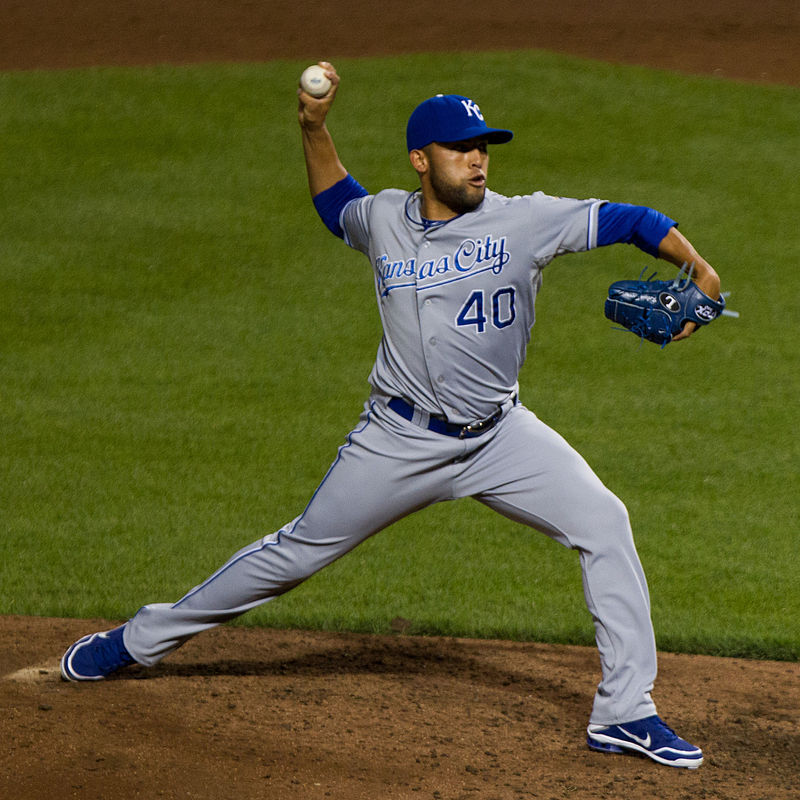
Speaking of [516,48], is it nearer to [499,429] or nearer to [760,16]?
[760,16]

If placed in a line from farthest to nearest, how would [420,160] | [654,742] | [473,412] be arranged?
[420,160]
[473,412]
[654,742]

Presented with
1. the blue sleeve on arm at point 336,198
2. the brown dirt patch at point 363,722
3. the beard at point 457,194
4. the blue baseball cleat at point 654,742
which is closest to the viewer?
Result: the brown dirt patch at point 363,722

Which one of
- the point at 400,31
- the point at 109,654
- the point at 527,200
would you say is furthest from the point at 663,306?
the point at 400,31

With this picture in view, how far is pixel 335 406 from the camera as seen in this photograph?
859 centimetres

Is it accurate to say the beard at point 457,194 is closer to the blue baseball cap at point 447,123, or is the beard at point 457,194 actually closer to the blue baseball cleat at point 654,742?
the blue baseball cap at point 447,123

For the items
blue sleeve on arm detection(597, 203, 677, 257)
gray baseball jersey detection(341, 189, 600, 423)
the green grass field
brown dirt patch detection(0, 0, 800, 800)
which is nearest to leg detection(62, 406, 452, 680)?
gray baseball jersey detection(341, 189, 600, 423)

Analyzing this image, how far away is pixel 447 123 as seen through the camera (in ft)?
13.2

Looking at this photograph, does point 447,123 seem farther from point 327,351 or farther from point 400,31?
point 400,31

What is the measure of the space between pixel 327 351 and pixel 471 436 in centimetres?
567

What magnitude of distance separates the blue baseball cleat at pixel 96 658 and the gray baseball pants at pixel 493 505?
0.28 metres

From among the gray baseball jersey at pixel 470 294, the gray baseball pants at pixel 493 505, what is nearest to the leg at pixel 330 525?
the gray baseball pants at pixel 493 505

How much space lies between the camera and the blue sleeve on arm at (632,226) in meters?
3.80

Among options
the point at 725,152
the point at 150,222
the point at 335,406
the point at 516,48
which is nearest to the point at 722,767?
the point at 335,406

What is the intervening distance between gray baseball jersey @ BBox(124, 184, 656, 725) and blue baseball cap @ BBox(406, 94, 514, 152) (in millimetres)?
208
